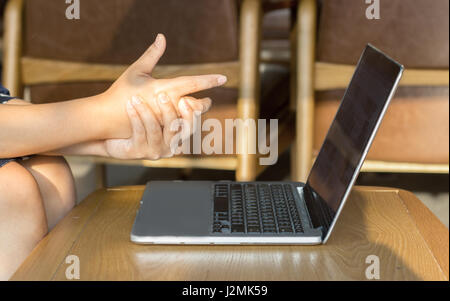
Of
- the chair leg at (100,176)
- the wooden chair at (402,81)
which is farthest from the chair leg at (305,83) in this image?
the chair leg at (100,176)

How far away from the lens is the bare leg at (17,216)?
1.74ft

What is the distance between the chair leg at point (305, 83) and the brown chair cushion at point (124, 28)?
14 centimetres

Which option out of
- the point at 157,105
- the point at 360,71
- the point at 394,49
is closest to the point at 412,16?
the point at 394,49

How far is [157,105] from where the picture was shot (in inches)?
23.9

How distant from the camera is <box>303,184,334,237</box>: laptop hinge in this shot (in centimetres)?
55

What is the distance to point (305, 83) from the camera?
3.84 feet

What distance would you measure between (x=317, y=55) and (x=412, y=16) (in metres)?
0.19

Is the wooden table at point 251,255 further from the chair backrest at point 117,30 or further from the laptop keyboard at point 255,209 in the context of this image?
the chair backrest at point 117,30

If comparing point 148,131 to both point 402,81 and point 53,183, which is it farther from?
point 402,81

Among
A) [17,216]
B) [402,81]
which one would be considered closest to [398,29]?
[402,81]

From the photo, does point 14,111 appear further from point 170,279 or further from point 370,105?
point 370,105

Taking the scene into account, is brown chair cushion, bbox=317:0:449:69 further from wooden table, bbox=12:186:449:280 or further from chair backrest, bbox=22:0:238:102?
wooden table, bbox=12:186:449:280

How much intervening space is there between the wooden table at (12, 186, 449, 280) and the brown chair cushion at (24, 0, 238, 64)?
19.5 inches
